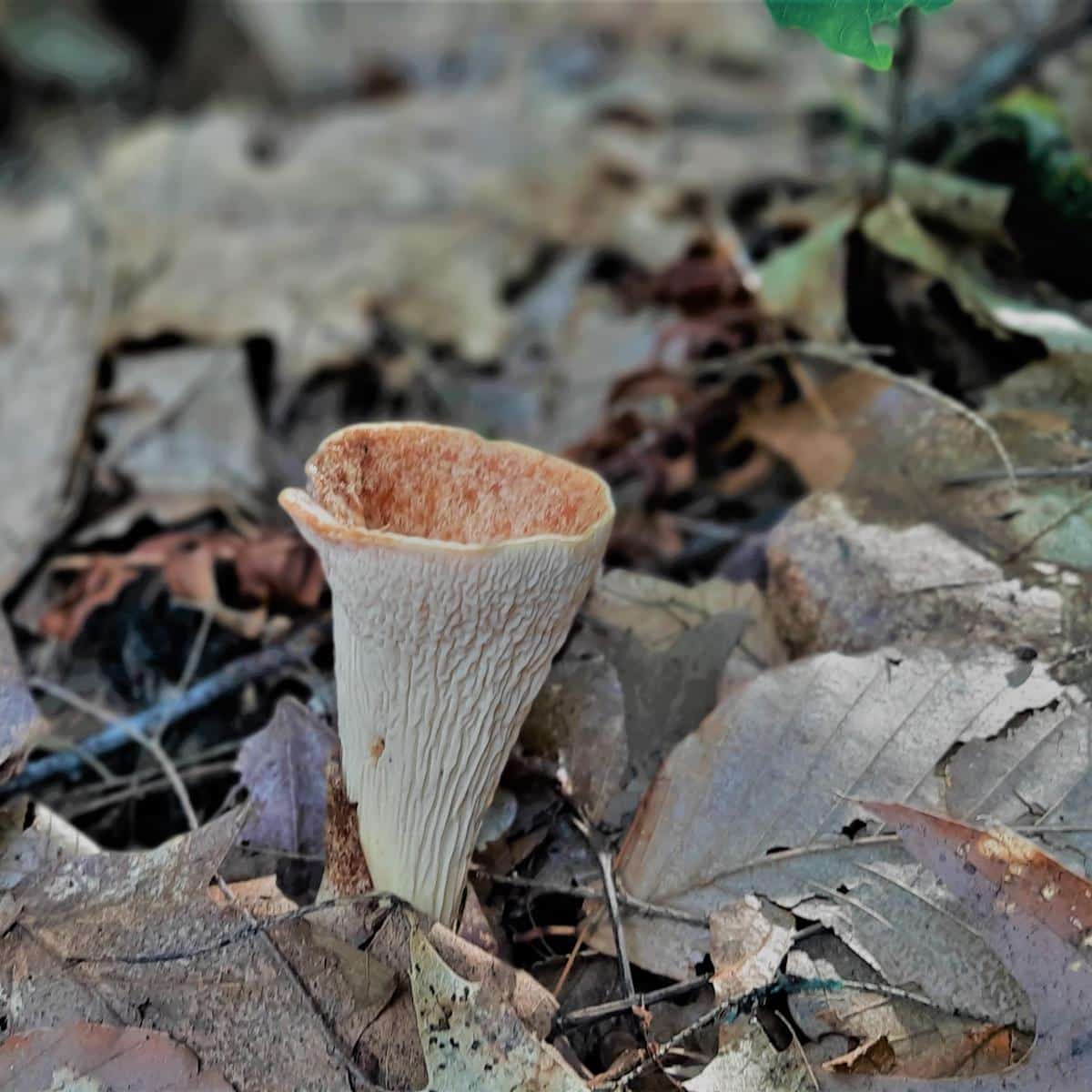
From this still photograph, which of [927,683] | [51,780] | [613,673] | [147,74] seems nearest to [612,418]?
[613,673]

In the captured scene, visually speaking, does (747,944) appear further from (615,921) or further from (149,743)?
(149,743)

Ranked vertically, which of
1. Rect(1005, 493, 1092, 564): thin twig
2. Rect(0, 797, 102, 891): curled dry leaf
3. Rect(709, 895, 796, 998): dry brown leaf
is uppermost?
Rect(1005, 493, 1092, 564): thin twig

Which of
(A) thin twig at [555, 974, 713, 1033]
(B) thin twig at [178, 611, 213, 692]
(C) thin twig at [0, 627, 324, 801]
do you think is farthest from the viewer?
(B) thin twig at [178, 611, 213, 692]

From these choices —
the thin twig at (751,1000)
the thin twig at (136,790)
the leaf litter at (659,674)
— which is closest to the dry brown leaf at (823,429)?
the leaf litter at (659,674)

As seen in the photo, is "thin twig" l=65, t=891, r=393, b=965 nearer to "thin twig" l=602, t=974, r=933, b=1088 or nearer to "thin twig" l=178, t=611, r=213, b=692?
"thin twig" l=602, t=974, r=933, b=1088

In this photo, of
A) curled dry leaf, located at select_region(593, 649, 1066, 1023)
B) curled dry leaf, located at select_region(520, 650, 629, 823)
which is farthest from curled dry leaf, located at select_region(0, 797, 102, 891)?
curled dry leaf, located at select_region(593, 649, 1066, 1023)
